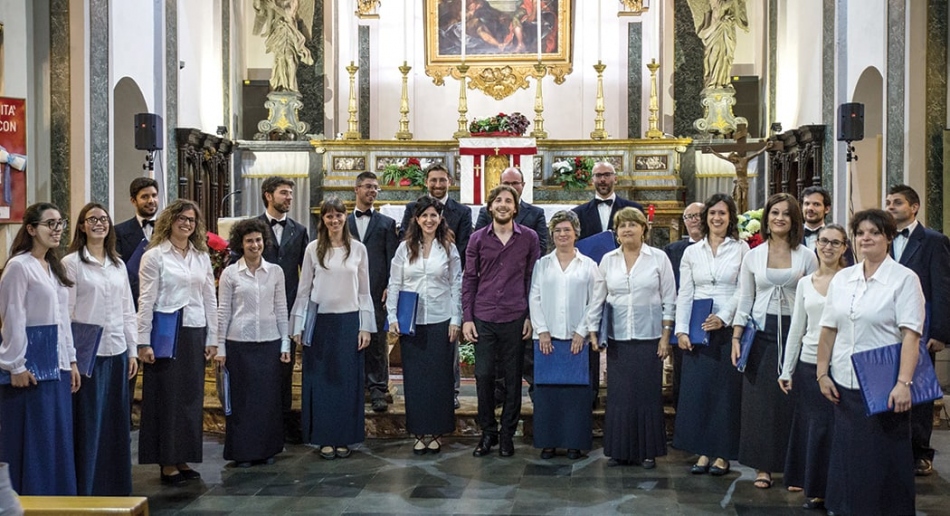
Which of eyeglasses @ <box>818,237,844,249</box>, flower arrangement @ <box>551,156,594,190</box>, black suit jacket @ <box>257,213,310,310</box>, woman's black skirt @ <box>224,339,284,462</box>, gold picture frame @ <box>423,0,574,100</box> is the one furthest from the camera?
gold picture frame @ <box>423,0,574,100</box>

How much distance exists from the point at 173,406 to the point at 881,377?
3.42 metres

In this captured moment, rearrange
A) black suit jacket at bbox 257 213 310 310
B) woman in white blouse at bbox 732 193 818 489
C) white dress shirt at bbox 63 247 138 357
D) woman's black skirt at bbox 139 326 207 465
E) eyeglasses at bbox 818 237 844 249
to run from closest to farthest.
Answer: eyeglasses at bbox 818 237 844 249 < white dress shirt at bbox 63 247 138 357 < woman in white blouse at bbox 732 193 818 489 < woman's black skirt at bbox 139 326 207 465 < black suit jacket at bbox 257 213 310 310

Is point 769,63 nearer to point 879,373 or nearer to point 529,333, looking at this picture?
point 529,333

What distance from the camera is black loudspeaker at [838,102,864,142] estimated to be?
8875 millimetres

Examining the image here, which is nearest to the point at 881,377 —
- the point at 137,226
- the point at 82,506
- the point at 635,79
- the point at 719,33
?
the point at 82,506

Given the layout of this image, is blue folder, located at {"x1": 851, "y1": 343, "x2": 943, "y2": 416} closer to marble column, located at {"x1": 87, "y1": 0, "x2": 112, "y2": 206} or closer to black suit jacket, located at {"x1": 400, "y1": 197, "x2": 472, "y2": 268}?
black suit jacket, located at {"x1": 400, "y1": 197, "x2": 472, "y2": 268}

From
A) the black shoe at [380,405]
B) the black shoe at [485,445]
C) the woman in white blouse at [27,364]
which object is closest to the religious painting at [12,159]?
the black shoe at [380,405]

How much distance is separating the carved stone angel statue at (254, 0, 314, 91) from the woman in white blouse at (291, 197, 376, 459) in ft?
28.3

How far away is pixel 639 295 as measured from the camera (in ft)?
18.5

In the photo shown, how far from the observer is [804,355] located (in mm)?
4672

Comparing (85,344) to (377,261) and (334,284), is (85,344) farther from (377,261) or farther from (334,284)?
(377,261)

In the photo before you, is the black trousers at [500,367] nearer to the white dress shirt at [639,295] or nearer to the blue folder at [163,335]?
the white dress shirt at [639,295]

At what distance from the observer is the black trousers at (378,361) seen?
6.45 meters

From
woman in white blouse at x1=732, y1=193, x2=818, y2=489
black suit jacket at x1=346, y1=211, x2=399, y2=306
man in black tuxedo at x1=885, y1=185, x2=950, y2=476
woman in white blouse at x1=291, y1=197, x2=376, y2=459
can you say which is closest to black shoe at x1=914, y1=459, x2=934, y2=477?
man in black tuxedo at x1=885, y1=185, x2=950, y2=476
